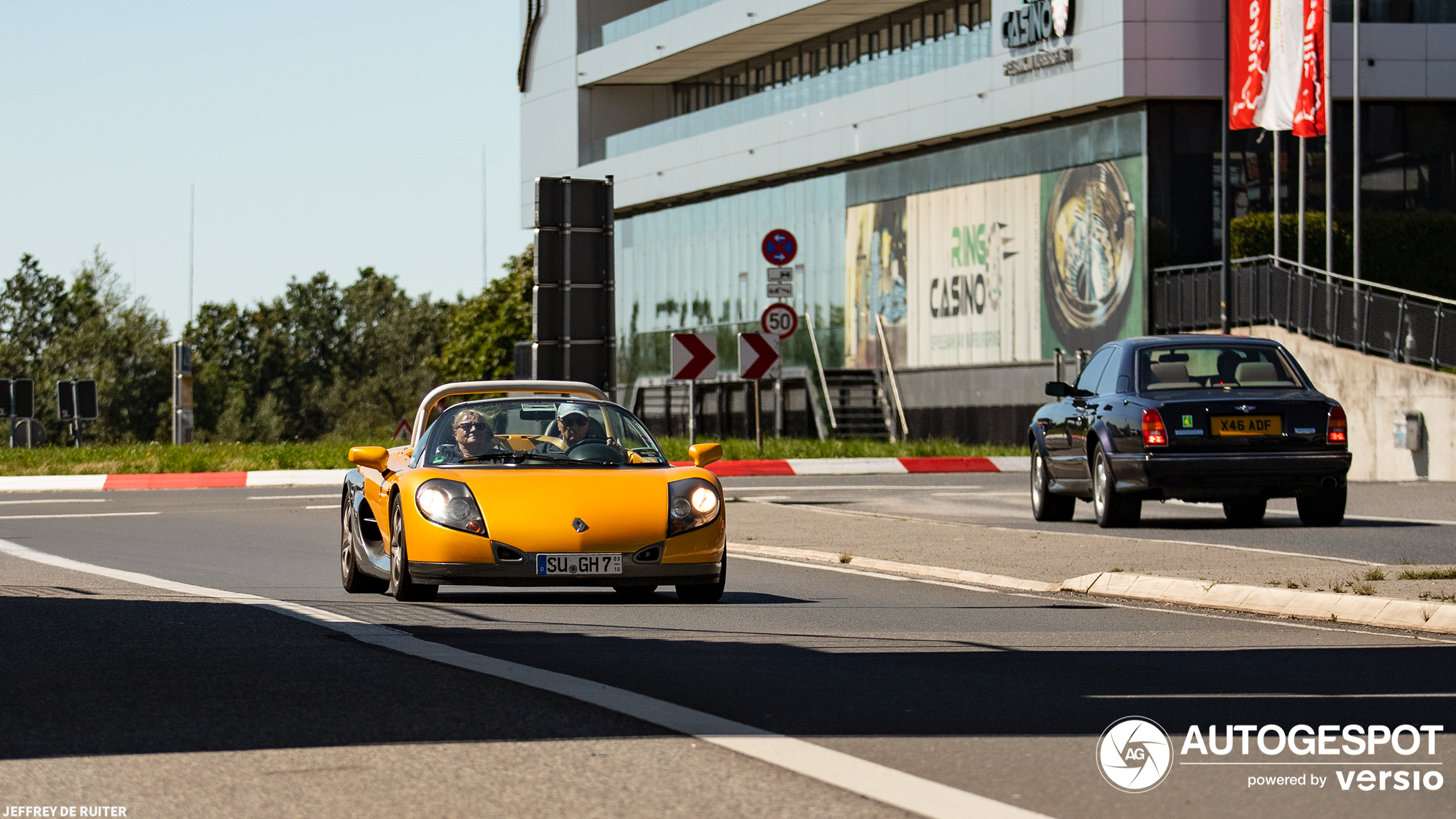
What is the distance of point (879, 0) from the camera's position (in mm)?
50625

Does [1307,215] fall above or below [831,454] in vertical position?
above

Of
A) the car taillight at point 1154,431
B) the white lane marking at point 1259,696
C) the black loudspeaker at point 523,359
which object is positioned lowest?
the white lane marking at point 1259,696

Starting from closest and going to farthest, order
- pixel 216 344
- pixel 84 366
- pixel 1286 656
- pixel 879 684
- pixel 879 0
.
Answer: pixel 879 684 → pixel 1286 656 → pixel 879 0 → pixel 84 366 → pixel 216 344

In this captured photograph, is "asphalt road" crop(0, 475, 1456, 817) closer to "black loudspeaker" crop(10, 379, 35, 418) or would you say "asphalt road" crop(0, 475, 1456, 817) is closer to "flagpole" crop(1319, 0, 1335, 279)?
"flagpole" crop(1319, 0, 1335, 279)

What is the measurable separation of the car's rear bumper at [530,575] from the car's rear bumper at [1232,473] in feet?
22.7

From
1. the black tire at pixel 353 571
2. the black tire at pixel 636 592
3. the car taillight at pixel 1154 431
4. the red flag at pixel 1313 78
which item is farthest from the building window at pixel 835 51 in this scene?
the black tire at pixel 353 571

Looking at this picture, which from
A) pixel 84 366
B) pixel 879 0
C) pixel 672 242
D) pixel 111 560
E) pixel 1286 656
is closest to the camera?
pixel 1286 656

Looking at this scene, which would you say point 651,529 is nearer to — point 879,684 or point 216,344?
point 879,684

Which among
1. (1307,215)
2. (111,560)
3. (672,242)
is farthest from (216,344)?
(111,560)

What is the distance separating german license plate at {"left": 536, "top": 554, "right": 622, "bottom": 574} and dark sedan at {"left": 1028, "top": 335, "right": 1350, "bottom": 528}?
7.35 metres

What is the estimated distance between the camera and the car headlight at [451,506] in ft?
38.3

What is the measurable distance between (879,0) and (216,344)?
104750 mm

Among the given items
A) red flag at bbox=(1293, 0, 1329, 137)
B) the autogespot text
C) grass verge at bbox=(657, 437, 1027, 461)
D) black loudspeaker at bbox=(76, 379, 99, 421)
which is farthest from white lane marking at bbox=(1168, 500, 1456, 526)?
black loudspeaker at bbox=(76, 379, 99, 421)

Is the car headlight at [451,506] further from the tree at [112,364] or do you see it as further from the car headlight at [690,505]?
the tree at [112,364]
